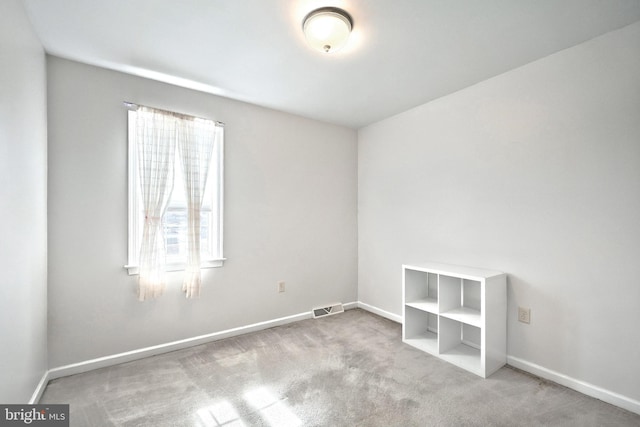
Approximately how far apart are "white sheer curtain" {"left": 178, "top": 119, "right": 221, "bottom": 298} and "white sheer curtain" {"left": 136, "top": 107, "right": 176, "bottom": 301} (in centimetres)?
14

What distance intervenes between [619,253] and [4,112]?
370 cm

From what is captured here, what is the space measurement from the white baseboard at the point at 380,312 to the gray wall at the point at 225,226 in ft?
0.73

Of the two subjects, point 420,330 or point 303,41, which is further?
point 420,330

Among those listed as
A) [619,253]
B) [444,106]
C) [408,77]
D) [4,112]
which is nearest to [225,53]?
[4,112]

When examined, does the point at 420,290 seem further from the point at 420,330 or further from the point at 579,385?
the point at 579,385

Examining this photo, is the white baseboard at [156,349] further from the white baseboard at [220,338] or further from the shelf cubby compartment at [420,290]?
the shelf cubby compartment at [420,290]

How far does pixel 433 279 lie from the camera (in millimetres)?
3162

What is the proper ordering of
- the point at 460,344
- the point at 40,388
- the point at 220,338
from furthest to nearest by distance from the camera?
the point at 220,338, the point at 460,344, the point at 40,388

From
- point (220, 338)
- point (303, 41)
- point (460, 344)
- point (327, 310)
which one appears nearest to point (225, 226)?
point (220, 338)

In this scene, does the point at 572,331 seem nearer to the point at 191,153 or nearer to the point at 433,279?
the point at 433,279

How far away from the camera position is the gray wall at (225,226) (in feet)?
7.72

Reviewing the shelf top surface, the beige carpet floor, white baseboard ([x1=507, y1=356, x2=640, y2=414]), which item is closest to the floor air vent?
the beige carpet floor

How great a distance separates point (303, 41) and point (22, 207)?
2.05 meters

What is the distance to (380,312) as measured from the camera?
3.75 m
